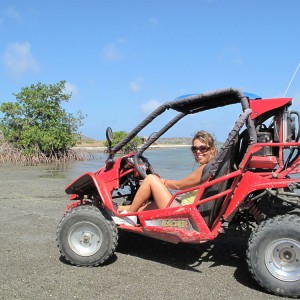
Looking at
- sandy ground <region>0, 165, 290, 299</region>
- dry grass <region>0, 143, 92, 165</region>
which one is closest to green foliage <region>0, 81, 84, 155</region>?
dry grass <region>0, 143, 92, 165</region>

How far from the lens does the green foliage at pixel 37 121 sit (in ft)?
94.9

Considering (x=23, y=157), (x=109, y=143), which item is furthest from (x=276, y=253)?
(x=23, y=157)

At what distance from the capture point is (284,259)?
13.2ft

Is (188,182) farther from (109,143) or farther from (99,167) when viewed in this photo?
(99,167)

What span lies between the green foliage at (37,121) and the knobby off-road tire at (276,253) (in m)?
25.8

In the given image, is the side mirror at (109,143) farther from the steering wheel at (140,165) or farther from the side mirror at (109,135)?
the steering wheel at (140,165)

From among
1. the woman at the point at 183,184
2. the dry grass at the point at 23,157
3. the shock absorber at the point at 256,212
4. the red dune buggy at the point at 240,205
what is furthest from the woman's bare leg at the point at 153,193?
the dry grass at the point at 23,157

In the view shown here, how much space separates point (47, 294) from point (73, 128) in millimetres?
28266

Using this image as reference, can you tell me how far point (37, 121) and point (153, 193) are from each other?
87.7 ft

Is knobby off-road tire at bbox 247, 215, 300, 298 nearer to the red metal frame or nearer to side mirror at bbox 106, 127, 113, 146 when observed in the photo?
the red metal frame

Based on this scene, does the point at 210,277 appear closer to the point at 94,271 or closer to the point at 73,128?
the point at 94,271

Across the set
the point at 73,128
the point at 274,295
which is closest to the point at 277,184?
the point at 274,295

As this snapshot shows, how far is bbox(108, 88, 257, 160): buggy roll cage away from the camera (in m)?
4.35

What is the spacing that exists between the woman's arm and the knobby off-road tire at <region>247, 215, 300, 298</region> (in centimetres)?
102
